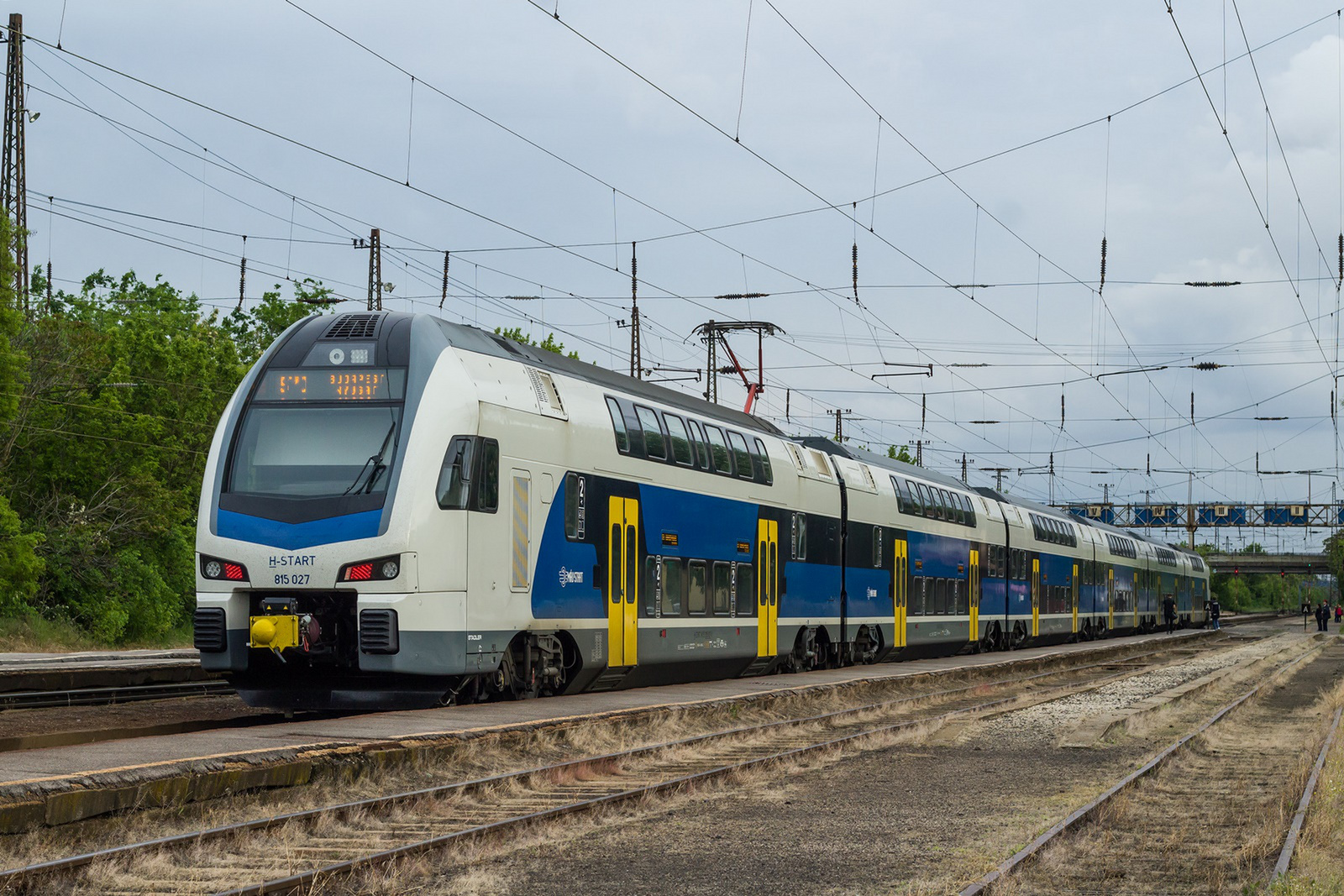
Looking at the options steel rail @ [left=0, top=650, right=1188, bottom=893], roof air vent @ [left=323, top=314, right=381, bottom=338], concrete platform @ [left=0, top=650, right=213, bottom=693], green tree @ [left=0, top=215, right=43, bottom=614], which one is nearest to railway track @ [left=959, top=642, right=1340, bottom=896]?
steel rail @ [left=0, top=650, right=1188, bottom=893]

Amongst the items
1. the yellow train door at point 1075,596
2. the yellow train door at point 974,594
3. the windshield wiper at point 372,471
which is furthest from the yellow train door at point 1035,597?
the windshield wiper at point 372,471

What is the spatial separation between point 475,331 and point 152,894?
1080 centimetres

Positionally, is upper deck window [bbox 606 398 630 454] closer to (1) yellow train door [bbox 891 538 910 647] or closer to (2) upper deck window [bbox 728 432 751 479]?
(2) upper deck window [bbox 728 432 751 479]

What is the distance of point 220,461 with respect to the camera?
1645cm

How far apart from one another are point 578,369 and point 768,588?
22.4ft

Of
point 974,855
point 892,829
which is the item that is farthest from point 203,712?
point 974,855

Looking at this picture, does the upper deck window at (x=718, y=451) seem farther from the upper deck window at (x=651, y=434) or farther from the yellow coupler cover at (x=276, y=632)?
the yellow coupler cover at (x=276, y=632)

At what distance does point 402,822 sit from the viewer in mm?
10930

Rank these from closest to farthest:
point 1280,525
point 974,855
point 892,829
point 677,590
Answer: point 974,855 < point 892,829 < point 677,590 < point 1280,525

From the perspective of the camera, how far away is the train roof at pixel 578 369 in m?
17.8

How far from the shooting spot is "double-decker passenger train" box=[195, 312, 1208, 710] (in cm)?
1570

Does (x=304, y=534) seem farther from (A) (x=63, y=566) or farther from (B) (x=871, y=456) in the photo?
(A) (x=63, y=566)

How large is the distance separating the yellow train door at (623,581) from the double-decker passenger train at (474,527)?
36 mm

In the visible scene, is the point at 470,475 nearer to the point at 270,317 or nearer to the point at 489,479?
the point at 489,479
